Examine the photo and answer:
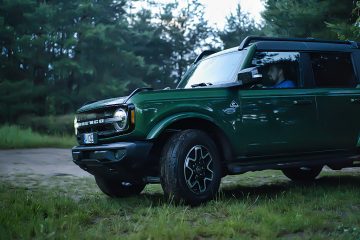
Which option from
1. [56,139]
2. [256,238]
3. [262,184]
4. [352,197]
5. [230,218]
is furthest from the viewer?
[56,139]

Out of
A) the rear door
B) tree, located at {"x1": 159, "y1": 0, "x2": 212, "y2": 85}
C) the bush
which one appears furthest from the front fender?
tree, located at {"x1": 159, "y1": 0, "x2": 212, "y2": 85}

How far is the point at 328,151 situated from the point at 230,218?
2.56 meters

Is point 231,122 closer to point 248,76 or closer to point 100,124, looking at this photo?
point 248,76

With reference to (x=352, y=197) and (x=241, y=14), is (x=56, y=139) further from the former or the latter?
(x=241, y=14)

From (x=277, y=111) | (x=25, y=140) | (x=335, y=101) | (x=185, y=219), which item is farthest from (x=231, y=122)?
(x=25, y=140)

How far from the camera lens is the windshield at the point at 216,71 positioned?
5.37 meters

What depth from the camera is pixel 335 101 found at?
5715mm

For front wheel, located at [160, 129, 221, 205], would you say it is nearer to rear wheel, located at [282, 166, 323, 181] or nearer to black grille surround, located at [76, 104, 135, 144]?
black grille surround, located at [76, 104, 135, 144]

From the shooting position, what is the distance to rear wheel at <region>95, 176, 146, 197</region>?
18.4 ft

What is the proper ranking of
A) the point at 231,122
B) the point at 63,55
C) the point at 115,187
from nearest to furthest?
the point at 231,122, the point at 115,187, the point at 63,55

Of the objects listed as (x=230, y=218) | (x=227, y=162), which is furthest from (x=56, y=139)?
(x=230, y=218)

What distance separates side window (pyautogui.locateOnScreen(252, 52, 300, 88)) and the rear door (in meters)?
0.29

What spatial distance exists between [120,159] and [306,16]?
477 inches

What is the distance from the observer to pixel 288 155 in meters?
5.36
